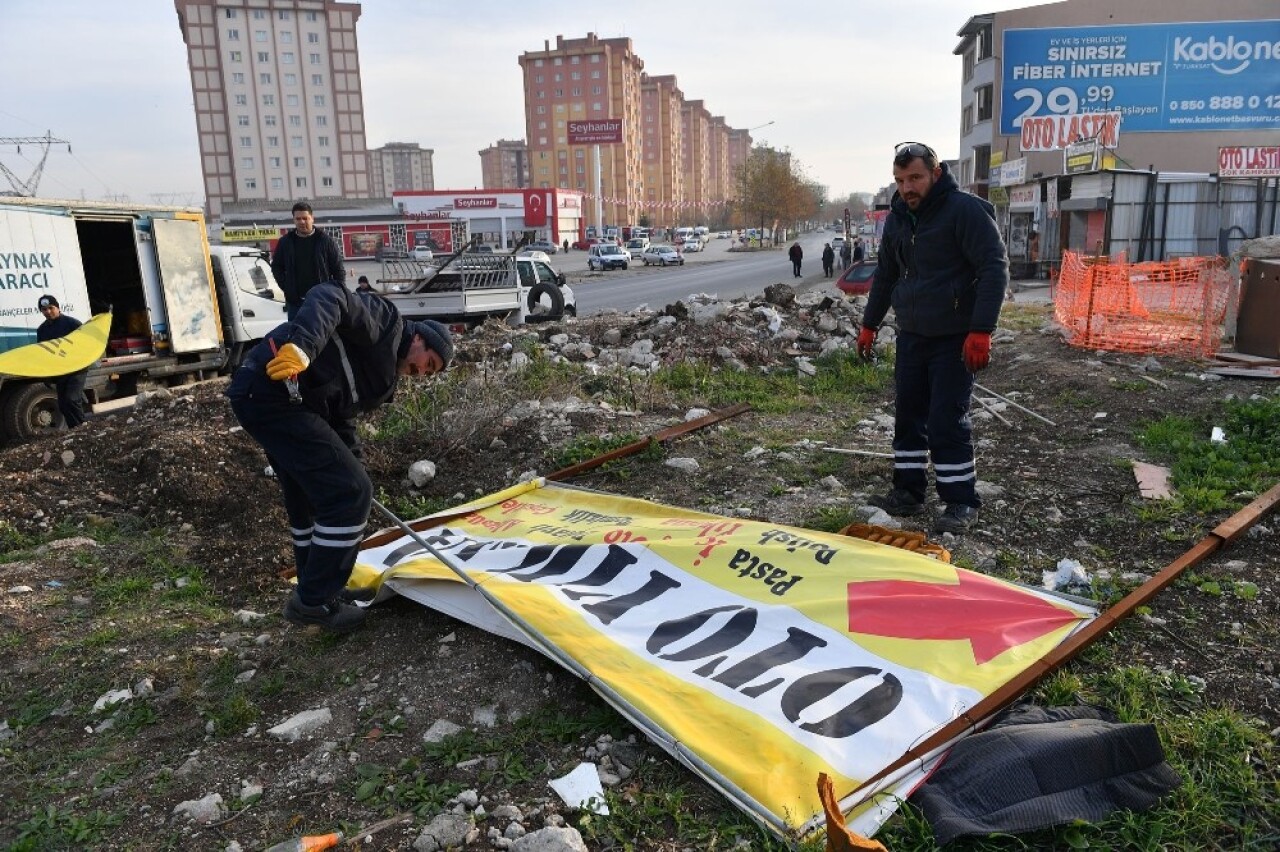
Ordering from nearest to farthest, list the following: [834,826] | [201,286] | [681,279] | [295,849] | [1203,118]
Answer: [834,826]
[295,849]
[201,286]
[1203,118]
[681,279]

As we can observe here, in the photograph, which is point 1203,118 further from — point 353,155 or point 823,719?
point 353,155

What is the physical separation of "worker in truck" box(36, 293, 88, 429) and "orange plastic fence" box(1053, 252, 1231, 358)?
446 inches

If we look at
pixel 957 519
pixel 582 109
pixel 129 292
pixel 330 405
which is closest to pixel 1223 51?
pixel 957 519

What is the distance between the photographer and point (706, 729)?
271cm

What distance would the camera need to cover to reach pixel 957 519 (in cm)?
466

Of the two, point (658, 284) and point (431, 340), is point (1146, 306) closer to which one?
point (431, 340)

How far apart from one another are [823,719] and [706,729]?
1.19 ft

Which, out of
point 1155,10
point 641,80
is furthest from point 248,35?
point 1155,10

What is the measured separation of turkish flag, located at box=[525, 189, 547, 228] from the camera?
72.8 m

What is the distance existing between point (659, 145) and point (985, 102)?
9662cm

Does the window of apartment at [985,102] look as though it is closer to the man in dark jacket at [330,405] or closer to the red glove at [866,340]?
the red glove at [866,340]

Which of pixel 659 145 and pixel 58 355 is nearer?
pixel 58 355

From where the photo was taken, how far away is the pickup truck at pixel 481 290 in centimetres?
1514

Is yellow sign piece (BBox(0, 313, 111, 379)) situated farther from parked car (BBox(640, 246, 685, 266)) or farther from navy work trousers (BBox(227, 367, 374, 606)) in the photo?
parked car (BBox(640, 246, 685, 266))
